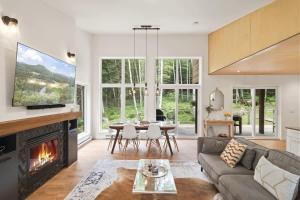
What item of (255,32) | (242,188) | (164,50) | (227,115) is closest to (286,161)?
(242,188)

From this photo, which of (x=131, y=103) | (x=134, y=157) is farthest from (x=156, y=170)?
(x=131, y=103)

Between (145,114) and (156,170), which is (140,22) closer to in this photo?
(145,114)

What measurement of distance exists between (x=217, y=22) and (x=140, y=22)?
2.19 m

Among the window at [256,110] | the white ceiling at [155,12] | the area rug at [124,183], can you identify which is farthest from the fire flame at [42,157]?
the window at [256,110]

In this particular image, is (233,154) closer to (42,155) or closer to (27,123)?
(27,123)

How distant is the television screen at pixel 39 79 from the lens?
11.1ft

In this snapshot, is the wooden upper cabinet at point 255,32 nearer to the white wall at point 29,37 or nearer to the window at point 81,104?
the white wall at point 29,37

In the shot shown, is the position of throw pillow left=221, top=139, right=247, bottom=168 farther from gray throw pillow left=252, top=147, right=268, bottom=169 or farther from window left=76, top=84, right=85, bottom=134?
window left=76, top=84, right=85, bottom=134

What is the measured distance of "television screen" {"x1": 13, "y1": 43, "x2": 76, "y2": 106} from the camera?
11.1 ft

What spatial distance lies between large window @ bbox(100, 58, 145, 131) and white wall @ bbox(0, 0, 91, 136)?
8.90 feet

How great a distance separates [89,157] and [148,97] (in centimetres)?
321

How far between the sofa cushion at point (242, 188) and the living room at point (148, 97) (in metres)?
0.01

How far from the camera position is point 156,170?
336 centimetres

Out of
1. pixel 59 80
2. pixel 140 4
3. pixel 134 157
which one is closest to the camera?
pixel 59 80
